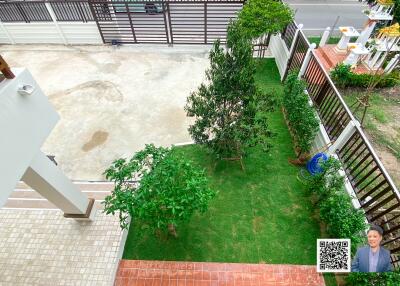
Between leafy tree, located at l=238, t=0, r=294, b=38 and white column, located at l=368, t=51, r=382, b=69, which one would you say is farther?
white column, located at l=368, t=51, r=382, b=69

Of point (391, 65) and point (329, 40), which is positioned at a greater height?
point (391, 65)

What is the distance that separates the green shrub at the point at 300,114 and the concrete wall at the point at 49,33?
8.71m

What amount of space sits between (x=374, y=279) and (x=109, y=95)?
Result: 869 centimetres

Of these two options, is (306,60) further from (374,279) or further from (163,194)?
(163,194)

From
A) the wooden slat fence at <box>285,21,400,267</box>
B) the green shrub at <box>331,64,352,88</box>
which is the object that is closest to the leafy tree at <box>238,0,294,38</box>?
the wooden slat fence at <box>285,21,400,267</box>

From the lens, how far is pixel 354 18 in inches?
565

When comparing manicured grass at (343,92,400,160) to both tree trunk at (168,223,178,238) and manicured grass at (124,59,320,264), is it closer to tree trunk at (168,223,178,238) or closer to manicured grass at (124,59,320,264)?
manicured grass at (124,59,320,264)

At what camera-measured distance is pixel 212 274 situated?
5051 mm

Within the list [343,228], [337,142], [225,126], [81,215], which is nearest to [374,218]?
[343,228]

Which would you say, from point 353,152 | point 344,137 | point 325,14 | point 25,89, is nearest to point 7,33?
point 25,89

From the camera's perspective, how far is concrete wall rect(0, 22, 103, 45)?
10844mm

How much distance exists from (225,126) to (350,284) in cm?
381

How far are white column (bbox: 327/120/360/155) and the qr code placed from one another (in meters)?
2.57

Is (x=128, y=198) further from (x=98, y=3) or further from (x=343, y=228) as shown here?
(x=98, y=3)
